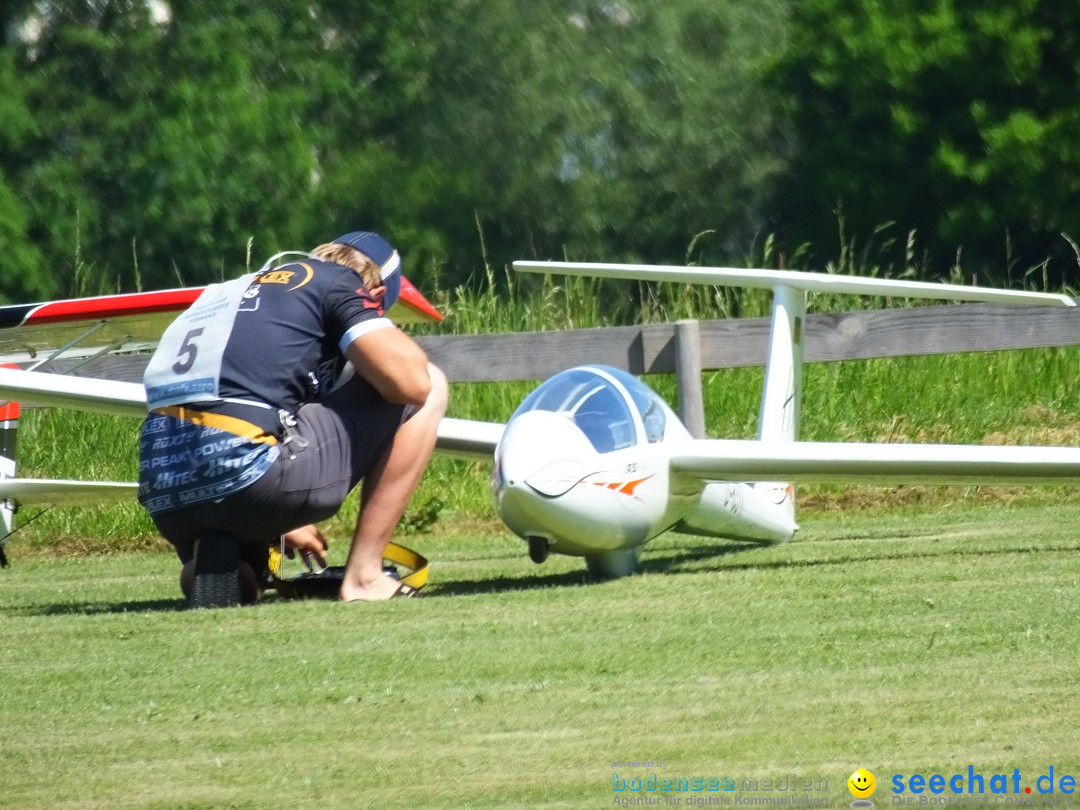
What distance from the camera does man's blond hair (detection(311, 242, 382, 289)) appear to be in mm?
6000

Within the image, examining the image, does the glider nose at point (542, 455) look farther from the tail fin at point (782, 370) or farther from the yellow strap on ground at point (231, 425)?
the tail fin at point (782, 370)

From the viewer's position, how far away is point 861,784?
300 centimetres

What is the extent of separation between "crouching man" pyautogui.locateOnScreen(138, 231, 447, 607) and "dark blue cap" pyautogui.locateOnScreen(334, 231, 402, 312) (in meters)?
0.01

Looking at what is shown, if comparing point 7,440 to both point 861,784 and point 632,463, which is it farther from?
point 861,784

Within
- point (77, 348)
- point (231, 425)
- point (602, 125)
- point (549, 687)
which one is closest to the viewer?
point (549, 687)

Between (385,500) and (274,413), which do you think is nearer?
(274,413)

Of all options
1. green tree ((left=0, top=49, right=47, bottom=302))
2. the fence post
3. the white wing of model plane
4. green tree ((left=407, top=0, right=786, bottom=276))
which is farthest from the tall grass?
green tree ((left=0, top=49, right=47, bottom=302))

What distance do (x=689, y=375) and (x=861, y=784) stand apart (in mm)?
6516

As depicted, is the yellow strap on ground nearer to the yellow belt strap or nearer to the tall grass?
the yellow belt strap

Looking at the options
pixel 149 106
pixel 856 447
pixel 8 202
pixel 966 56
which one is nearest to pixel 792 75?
pixel 966 56

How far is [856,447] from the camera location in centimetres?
651

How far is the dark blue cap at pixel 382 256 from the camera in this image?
6.06 metres

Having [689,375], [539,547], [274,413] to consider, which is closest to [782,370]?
[689,375]

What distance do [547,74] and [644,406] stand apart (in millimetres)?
32478
